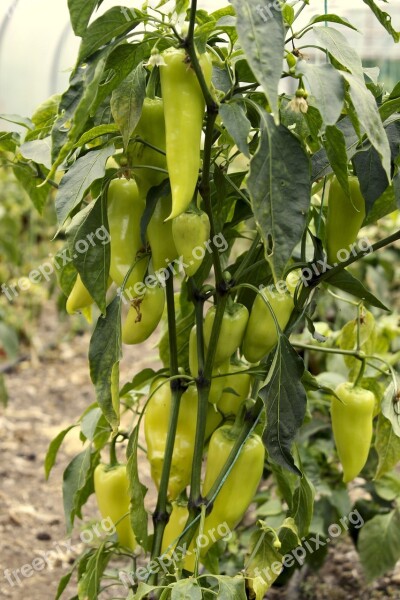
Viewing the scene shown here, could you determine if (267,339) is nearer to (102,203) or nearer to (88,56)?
(102,203)

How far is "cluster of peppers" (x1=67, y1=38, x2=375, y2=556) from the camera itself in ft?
3.12

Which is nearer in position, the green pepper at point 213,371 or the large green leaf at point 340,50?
the large green leaf at point 340,50

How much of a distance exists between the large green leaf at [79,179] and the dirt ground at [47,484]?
581 millimetres

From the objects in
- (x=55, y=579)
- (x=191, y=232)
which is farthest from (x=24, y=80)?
(x=191, y=232)

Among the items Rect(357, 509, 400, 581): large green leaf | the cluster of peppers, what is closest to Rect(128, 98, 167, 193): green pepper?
the cluster of peppers

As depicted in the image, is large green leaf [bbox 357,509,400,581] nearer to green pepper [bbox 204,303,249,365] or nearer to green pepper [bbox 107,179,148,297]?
green pepper [bbox 204,303,249,365]

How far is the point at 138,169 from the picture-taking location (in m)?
1.06

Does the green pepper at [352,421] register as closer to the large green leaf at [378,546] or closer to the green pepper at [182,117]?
the green pepper at [182,117]

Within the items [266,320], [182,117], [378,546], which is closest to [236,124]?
[182,117]

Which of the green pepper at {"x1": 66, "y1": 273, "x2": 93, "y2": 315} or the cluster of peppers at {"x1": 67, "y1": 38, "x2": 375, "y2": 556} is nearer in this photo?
the cluster of peppers at {"x1": 67, "y1": 38, "x2": 375, "y2": 556}

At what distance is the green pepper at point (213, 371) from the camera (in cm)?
→ 117

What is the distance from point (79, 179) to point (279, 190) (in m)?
0.24

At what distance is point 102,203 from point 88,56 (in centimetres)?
19

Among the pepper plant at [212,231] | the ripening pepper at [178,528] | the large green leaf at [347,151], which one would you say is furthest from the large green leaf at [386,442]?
the large green leaf at [347,151]
